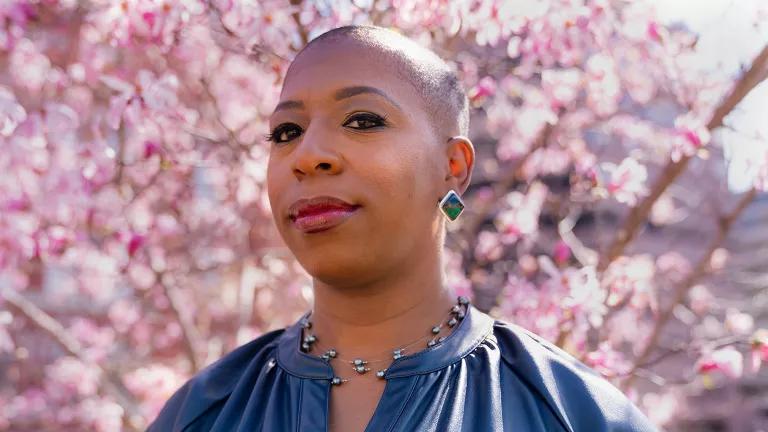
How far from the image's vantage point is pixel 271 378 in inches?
88.4

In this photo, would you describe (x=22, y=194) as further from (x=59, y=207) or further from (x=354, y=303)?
(x=354, y=303)

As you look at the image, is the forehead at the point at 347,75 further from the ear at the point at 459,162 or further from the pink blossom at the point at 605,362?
the pink blossom at the point at 605,362

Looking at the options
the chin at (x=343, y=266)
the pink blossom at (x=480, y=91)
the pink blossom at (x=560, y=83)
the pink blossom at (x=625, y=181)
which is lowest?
the chin at (x=343, y=266)

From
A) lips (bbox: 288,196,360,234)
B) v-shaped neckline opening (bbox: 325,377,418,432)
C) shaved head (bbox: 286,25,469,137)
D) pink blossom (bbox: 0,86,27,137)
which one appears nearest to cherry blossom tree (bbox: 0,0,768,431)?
pink blossom (bbox: 0,86,27,137)

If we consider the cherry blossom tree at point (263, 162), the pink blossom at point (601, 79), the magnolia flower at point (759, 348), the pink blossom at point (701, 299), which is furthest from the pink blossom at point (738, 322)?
the pink blossom at point (601, 79)

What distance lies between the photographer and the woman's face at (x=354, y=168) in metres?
2.00

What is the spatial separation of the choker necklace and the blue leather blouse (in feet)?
0.07

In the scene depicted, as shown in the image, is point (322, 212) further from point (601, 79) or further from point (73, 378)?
point (73, 378)

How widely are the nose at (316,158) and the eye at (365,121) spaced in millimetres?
89

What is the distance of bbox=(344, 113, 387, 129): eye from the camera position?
2111 millimetres

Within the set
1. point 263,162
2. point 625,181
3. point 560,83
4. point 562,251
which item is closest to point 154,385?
point 263,162

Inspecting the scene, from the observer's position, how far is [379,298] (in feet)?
7.04

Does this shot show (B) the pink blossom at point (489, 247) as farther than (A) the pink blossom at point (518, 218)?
Yes

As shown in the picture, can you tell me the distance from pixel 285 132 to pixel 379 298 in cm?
51
